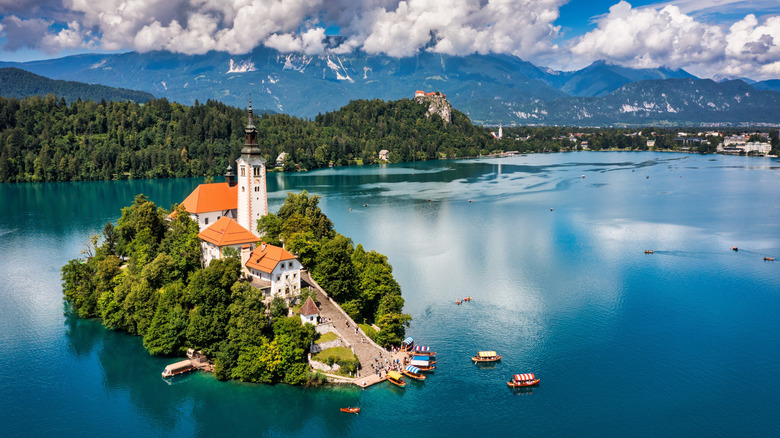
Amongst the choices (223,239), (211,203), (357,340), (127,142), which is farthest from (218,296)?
(127,142)

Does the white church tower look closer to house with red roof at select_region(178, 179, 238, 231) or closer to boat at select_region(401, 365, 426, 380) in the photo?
house with red roof at select_region(178, 179, 238, 231)

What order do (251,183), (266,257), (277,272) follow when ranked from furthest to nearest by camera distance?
(251,183) < (266,257) < (277,272)

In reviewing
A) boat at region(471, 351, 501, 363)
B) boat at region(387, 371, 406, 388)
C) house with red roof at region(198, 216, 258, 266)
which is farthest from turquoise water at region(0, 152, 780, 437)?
house with red roof at region(198, 216, 258, 266)

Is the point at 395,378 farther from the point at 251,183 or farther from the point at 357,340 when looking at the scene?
the point at 251,183

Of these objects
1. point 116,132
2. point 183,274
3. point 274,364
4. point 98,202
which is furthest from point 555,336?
point 116,132

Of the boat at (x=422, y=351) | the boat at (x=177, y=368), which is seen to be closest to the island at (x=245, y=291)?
the boat at (x=177, y=368)

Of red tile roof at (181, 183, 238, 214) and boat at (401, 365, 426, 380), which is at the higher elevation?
red tile roof at (181, 183, 238, 214)
